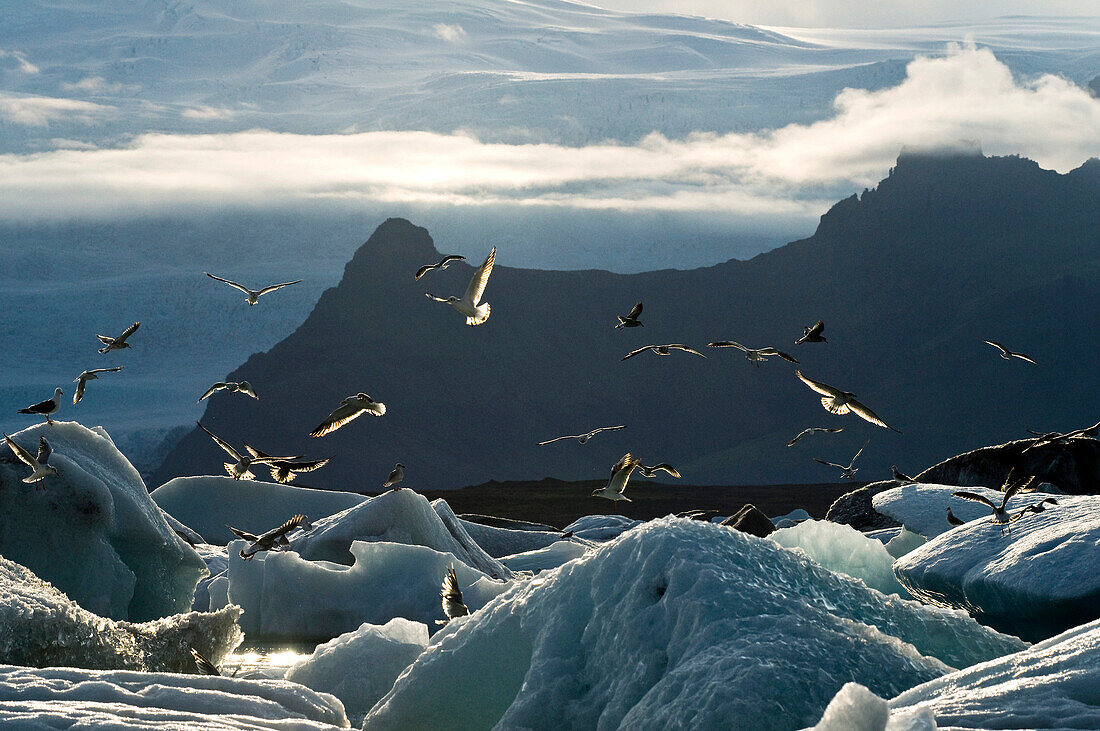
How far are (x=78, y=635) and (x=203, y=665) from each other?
1.14 meters

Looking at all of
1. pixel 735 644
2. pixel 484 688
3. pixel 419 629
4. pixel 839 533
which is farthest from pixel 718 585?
pixel 839 533

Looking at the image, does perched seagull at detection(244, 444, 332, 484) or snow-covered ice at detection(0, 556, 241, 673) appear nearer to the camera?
snow-covered ice at detection(0, 556, 241, 673)

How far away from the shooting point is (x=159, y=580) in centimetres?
1228

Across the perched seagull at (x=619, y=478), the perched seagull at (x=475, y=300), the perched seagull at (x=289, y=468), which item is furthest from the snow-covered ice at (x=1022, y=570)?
the perched seagull at (x=289, y=468)

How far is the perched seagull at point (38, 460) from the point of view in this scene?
34.6ft

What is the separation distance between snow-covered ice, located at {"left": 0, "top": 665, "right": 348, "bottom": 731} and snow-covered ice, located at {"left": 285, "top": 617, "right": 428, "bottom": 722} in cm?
149

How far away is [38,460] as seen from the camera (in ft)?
36.3

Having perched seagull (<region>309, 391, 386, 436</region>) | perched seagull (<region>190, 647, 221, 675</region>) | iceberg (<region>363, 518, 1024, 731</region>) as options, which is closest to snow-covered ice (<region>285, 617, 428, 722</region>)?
perched seagull (<region>190, 647, 221, 675</region>)

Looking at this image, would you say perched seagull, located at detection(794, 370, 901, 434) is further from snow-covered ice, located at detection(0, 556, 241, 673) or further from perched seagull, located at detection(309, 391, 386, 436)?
snow-covered ice, located at detection(0, 556, 241, 673)

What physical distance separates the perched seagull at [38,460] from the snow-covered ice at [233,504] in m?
11.2

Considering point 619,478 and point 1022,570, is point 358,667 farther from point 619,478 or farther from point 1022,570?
point 1022,570

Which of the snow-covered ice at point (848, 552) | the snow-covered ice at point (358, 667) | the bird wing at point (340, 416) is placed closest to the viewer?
the bird wing at point (340, 416)

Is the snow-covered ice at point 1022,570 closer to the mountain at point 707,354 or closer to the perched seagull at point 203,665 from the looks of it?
the perched seagull at point 203,665

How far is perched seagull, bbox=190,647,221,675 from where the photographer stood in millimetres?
8523
